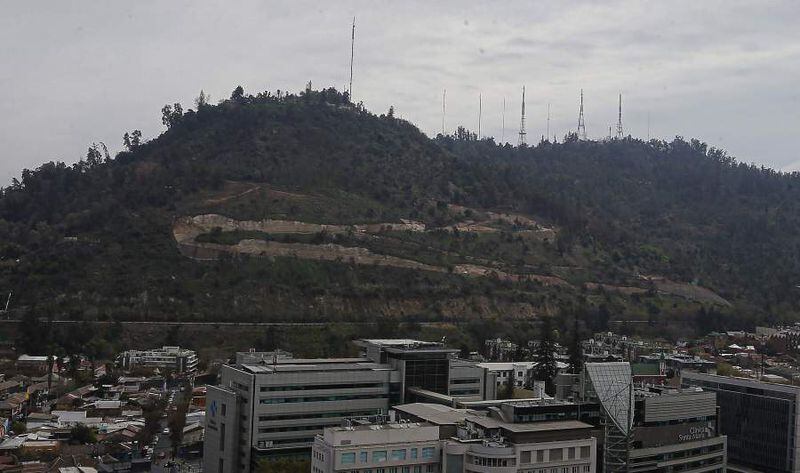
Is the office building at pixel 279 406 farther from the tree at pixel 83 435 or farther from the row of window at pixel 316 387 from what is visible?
the tree at pixel 83 435

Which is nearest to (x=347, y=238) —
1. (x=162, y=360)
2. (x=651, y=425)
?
(x=162, y=360)

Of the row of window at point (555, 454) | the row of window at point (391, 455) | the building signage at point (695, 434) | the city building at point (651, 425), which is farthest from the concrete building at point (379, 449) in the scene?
the building signage at point (695, 434)

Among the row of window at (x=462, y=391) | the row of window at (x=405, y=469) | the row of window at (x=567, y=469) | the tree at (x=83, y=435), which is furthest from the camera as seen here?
the tree at (x=83, y=435)

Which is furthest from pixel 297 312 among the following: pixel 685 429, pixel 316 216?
pixel 685 429

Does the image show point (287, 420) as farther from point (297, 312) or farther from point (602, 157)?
point (602, 157)

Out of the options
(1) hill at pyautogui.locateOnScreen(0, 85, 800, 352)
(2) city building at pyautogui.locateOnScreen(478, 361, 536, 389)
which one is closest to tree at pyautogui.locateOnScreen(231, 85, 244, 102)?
(1) hill at pyautogui.locateOnScreen(0, 85, 800, 352)

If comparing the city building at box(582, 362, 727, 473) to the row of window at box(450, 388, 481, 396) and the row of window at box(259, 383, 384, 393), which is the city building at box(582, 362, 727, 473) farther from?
the row of window at box(259, 383, 384, 393)
